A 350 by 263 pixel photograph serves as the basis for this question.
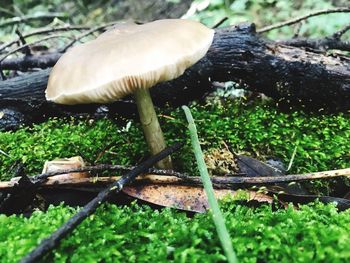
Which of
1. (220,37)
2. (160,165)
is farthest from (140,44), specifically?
(220,37)

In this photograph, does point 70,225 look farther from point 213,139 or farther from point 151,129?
point 213,139

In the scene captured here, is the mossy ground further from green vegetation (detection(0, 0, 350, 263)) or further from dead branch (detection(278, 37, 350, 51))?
dead branch (detection(278, 37, 350, 51))

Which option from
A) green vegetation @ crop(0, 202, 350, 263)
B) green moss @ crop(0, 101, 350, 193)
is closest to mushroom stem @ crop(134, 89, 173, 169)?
green moss @ crop(0, 101, 350, 193)

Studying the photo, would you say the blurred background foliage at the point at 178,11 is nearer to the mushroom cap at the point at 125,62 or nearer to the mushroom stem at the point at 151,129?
the mushroom stem at the point at 151,129

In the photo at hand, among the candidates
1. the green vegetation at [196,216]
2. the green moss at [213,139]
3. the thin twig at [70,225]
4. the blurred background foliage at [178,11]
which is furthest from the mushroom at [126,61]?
the blurred background foliage at [178,11]

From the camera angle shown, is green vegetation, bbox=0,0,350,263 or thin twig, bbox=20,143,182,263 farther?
green vegetation, bbox=0,0,350,263

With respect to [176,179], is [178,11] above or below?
below

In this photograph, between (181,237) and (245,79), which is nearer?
(181,237)

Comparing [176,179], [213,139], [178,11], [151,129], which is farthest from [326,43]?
[178,11]
